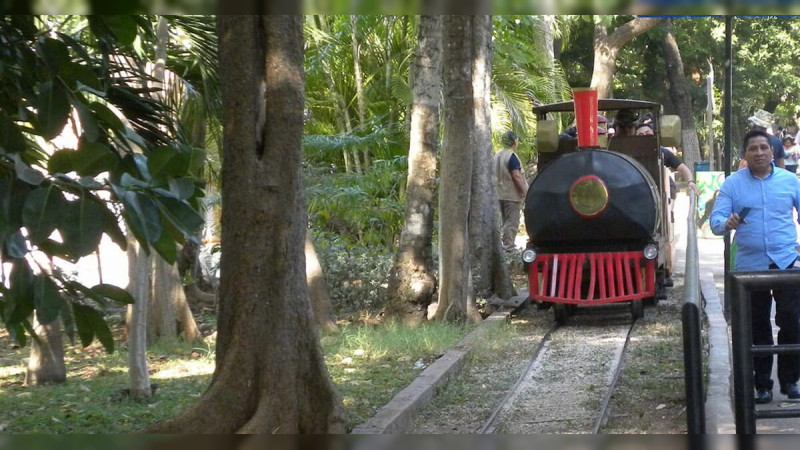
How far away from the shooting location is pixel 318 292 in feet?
39.5

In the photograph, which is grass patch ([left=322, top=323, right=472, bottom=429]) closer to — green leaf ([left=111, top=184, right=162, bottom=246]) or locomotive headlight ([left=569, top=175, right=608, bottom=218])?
locomotive headlight ([left=569, top=175, right=608, bottom=218])

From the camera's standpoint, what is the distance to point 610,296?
40.4 feet

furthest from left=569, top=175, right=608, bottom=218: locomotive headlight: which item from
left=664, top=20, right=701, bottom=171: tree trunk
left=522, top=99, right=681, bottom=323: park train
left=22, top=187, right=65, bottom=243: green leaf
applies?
left=664, top=20, right=701, bottom=171: tree trunk

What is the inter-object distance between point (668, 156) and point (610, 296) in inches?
127

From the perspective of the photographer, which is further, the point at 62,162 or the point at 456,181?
the point at 456,181

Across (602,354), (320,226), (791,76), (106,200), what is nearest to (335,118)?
(320,226)

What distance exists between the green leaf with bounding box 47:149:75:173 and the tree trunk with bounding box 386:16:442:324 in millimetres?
9405

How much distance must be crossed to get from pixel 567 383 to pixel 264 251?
3847 mm

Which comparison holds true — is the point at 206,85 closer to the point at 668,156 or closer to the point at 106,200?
the point at 106,200

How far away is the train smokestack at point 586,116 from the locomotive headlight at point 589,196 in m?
0.67

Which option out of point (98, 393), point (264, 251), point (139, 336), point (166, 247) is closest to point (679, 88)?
point (98, 393)

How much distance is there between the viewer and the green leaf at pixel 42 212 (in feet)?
8.87

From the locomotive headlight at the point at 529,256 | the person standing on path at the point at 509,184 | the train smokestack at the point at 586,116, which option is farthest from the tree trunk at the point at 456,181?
the person standing on path at the point at 509,184

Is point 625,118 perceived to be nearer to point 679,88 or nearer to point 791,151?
point 791,151
